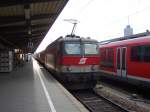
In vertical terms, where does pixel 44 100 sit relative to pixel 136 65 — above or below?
below

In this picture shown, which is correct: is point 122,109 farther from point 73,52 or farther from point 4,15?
point 4,15

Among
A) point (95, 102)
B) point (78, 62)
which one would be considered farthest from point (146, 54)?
point (78, 62)

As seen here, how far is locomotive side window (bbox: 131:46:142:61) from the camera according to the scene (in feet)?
54.5

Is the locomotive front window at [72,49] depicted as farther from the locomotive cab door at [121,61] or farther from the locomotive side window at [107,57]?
the locomotive side window at [107,57]

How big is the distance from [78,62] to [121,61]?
2429mm

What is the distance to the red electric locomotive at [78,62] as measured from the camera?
18219mm

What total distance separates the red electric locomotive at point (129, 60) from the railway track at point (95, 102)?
1933 mm

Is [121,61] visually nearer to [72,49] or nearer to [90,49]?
[90,49]

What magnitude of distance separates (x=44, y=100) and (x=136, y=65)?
586cm

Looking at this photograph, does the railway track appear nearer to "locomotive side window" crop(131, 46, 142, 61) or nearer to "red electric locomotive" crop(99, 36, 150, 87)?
"red electric locomotive" crop(99, 36, 150, 87)

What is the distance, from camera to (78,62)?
1848cm

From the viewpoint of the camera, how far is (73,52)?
1881 centimetres

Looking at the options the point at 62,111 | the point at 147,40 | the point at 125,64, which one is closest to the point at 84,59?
the point at 125,64

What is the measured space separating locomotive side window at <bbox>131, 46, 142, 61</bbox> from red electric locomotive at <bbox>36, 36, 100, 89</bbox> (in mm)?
2249
